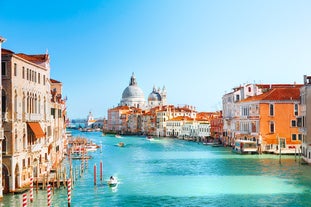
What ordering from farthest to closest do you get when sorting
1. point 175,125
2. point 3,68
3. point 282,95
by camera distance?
1. point 175,125
2. point 282,95
3. point 3,68

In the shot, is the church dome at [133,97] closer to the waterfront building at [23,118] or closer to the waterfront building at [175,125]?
the waterfront building at [175,125]

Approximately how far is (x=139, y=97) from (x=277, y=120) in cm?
9188

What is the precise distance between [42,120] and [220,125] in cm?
3513

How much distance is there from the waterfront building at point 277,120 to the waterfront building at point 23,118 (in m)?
18.1

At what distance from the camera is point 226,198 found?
16.9 meters

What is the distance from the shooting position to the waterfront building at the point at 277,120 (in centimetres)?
3428

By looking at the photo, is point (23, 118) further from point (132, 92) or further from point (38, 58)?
point (132, 92)

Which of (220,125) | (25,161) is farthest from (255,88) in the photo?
(25,161)

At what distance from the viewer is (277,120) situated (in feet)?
114

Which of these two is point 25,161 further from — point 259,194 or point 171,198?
point 259,194

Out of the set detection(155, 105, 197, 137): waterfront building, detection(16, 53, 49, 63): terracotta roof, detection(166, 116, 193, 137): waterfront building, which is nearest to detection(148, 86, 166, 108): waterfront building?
detection(155, 105, 197, 137): waterfront building

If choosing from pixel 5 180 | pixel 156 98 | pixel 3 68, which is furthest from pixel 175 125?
pixel 3 68

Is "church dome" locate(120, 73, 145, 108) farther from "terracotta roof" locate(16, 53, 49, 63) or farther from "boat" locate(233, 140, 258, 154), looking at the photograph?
"terracotta roof" locate(16, 53, 49, 63)

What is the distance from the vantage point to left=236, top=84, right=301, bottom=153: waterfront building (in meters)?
34.3
